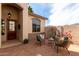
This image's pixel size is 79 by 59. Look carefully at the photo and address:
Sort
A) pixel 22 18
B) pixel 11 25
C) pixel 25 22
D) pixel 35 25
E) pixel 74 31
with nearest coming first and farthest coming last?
pixel 74 31
pixel 35 25
pixel 25 22
pixel 22 18
pixel 11 25

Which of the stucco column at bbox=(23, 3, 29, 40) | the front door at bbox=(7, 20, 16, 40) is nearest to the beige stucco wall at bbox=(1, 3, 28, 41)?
the stucco column at bbox=(23, 3, 29, 40)

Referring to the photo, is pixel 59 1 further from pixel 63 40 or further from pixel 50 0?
pixel 63 40

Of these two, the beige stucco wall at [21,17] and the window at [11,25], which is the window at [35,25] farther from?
the window at [11,25]

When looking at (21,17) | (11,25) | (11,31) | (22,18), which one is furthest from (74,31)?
(11,25)

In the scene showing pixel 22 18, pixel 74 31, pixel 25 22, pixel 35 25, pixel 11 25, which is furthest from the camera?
pixel 11 25

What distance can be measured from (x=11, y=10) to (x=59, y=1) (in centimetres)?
515

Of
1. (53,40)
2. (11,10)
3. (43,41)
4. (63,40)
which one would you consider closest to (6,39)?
(11,10)

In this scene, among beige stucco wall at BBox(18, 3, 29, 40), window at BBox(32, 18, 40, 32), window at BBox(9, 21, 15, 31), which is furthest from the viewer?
window at BBox(9, 21, 15, 31)

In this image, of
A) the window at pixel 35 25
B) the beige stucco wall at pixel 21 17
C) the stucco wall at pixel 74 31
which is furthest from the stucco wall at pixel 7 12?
the stucco wall at pixel 74 31

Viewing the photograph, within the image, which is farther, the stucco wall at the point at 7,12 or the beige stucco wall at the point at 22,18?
the stucco wall at the point at 7,12

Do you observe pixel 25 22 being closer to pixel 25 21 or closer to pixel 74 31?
pixel 25 21

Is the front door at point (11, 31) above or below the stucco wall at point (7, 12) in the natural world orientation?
below

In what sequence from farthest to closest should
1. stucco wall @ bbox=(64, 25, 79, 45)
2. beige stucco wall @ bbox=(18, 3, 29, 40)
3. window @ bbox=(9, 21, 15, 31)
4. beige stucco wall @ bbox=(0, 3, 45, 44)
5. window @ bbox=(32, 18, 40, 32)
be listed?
window @ bbox=(9, 21, 15, 31) → beige stucco wall @ bbox=(18, 3, 29, 40) → beige stucco wall @ bbox=(0, 3, 45, 44) → window @ bbox=(32, 18, 40, 32) → stucco wall @ bbox=(64, 25, 79, 45)

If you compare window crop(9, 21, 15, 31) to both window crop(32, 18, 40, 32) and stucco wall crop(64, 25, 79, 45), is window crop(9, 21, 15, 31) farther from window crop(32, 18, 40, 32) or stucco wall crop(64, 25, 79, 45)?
stucco wall crop(64, 25, 79, 45)
